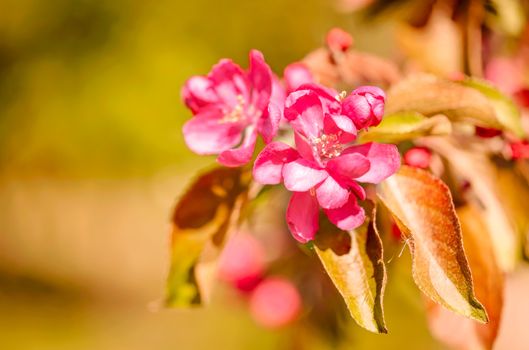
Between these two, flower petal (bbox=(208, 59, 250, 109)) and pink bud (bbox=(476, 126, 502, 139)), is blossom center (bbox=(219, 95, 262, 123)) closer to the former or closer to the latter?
flower petal (bbox=(208, 59, 250, 109))

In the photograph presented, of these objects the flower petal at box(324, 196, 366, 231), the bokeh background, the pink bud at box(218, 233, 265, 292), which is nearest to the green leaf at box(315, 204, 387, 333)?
the flower petal at box(324, 196, 366, 231)

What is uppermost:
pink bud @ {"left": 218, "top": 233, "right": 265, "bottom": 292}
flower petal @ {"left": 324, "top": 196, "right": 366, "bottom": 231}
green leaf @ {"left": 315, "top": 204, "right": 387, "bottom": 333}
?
flower petal @ {"left": 324, "top": 196, "right": 366, "bottom": 231}

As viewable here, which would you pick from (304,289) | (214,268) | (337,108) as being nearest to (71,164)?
(304,289)

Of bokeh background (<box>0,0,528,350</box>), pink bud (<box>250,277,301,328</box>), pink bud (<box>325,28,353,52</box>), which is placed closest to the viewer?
pink bud (<box>325,28,353,52</box>)

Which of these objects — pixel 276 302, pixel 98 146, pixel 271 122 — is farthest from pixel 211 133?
pixel 98 146

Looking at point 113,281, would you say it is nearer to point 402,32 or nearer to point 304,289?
point 304,289

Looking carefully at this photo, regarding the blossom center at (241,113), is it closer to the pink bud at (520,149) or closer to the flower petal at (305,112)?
the flower petal at (305,112)

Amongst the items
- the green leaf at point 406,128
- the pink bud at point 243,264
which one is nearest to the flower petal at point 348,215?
the green leaf at point 406,128

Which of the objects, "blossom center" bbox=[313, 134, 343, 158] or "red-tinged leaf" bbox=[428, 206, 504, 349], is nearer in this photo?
"blossom center" bbox=[313, 134, 343, 158]
